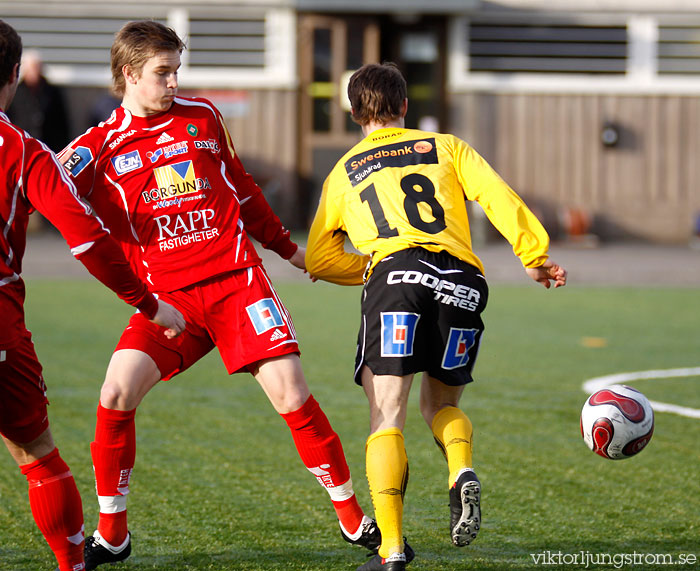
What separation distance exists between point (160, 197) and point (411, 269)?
1.04 meters

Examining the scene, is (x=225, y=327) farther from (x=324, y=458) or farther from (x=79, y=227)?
(x=79, y=227)

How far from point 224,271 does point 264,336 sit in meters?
0.31

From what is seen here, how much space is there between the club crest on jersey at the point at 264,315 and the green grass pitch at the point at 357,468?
2.94 feet

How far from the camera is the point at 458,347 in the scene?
4129 mm

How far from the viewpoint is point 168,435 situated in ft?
20.7

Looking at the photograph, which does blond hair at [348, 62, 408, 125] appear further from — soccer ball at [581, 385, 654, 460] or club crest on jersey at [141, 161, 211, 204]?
soccer ball at [581, 385, 654, 460]

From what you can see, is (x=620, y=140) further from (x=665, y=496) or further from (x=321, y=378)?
(x=665, y=496)

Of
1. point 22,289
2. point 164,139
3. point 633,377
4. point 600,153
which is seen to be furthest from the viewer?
point 600,153

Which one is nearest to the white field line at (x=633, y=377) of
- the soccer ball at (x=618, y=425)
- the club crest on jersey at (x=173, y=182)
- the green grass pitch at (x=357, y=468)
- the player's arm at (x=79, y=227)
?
the green grass pitch at (x=357, y=468)

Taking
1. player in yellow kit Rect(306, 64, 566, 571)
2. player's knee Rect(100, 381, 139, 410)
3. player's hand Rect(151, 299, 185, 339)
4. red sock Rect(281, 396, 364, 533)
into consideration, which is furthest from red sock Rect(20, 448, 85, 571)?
player in yellow kit Rect(306, 64, 566, 571)

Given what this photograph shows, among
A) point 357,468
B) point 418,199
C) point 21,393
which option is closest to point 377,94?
point 418,199

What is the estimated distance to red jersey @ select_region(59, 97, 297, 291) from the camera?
421cm

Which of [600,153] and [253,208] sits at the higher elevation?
[253,208]

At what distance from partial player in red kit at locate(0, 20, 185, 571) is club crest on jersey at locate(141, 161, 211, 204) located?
0.65 m
